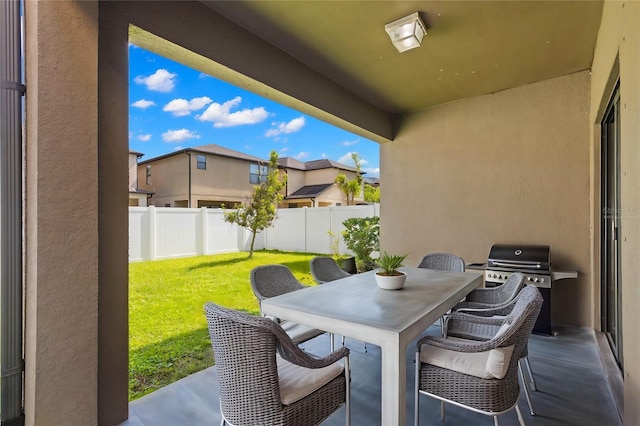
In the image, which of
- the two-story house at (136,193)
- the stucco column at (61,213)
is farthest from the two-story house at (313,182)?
the stucco column at (61,213)

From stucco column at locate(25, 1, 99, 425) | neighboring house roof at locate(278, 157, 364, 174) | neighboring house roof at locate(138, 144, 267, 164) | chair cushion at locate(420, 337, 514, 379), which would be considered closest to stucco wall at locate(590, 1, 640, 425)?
chair cushion at locate(420, 337, 514, 379)

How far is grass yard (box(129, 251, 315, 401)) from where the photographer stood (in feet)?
9.72

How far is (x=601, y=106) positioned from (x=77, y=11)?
406 cm

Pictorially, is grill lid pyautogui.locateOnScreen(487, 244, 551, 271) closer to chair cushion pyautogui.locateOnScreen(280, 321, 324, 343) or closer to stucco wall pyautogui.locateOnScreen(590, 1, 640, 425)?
stucco wall pyautogui.locateOnScreen(590, 1, 640, 425)

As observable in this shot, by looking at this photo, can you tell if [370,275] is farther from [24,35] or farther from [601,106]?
[24,35]

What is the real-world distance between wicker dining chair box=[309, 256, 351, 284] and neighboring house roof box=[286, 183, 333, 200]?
1113cm

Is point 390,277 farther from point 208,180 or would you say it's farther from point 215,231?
point 208,180

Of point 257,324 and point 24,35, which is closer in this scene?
point 257,324

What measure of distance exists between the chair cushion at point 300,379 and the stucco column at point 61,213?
1.12 metres

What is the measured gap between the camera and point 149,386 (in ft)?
8.66

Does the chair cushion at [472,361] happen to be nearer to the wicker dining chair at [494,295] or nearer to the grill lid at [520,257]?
the wicker dining chair at [494,295]

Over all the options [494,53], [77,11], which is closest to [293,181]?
[494,53]

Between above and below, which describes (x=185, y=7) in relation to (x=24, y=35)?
above

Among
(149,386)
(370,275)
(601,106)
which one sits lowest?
(149,386)
